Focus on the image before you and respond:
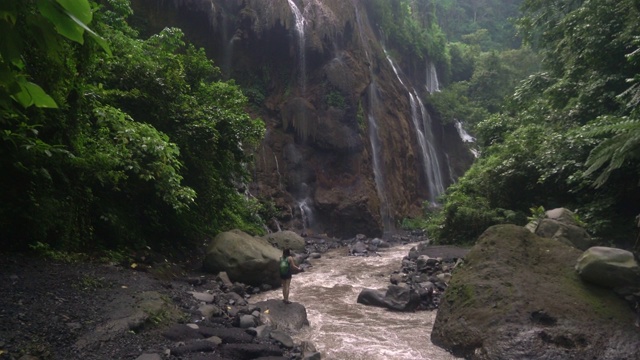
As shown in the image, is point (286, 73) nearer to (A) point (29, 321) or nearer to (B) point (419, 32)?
(B) point (419, 32)

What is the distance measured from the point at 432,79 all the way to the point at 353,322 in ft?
110

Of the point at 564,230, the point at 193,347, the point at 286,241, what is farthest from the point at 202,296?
the point at 286,241

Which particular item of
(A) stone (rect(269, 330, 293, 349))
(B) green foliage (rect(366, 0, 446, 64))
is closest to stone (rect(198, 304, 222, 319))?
(A) stone (rect(269, 330, 293, 349))

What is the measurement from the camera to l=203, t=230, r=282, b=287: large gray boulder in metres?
10.5

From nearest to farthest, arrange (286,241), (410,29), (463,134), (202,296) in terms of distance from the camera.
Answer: (202,296)
(286,241)
(463,134)
(410,29)

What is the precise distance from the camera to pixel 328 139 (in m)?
24.5

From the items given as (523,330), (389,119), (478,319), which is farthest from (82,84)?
(389,119)

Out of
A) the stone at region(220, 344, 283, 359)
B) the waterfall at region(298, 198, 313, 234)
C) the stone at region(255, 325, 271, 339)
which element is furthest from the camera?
the waterfall at region(298, 198, 313, 234)

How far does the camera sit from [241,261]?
417 inches

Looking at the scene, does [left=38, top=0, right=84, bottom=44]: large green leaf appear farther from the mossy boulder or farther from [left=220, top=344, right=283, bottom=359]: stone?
the mossy boulder

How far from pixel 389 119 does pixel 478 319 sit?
23.7 m

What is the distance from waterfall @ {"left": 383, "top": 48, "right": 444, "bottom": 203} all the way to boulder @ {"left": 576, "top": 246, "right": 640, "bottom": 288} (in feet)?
77.9

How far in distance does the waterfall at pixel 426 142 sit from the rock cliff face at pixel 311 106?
8.10 ft

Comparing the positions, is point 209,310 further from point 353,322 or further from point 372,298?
point 372,298
